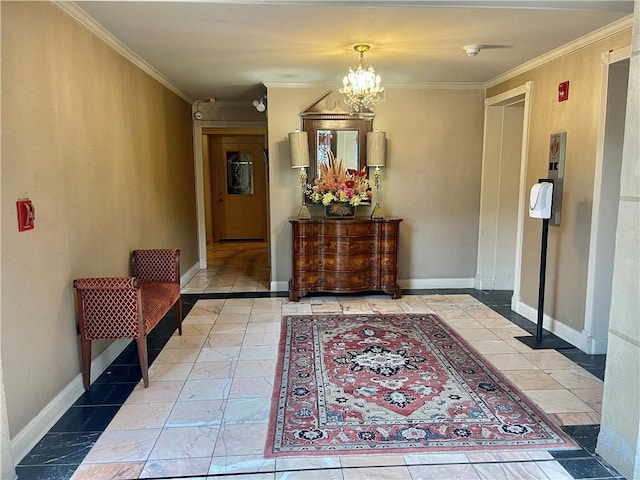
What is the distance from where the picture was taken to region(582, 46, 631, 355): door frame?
10.6 ft

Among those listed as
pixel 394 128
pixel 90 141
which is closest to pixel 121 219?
pixel 90 141

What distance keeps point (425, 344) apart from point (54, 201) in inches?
111

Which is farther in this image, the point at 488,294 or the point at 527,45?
the point at 488,294

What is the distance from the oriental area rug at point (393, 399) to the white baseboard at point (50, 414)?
1174 millimetres

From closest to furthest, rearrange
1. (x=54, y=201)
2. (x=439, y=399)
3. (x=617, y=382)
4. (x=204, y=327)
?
(x=617, y=382)
(x=54, y=201)
(x=439, y=399)
(x=204, y=327)

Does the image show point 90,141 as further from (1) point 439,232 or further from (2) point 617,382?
(1) point 439,232

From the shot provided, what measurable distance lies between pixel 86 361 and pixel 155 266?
3.74 feet

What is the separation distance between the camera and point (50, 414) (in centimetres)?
245

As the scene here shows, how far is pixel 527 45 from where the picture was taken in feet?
12.0

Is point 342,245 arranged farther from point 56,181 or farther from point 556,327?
point 56,181

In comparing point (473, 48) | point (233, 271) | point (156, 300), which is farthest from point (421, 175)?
point (156, 300)

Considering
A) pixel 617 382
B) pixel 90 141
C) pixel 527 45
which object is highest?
pixel 527 45

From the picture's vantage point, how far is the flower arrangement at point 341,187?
490 cm

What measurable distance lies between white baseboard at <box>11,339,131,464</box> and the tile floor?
39mm
